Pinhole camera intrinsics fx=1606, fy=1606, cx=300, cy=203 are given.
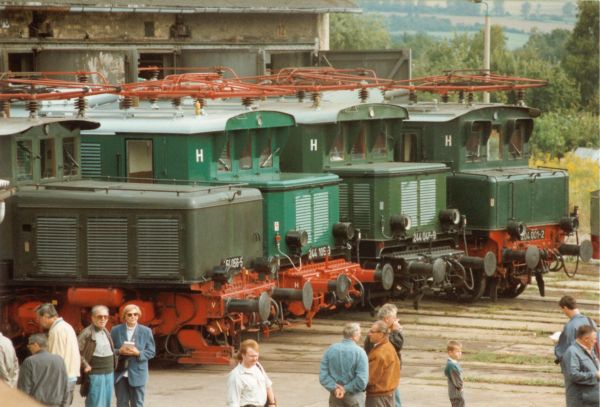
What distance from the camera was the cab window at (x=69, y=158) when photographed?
20750mm

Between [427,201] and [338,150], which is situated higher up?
[338,150]

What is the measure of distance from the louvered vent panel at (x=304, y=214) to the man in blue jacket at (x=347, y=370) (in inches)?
290

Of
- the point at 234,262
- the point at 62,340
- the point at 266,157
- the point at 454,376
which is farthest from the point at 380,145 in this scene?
the point at 62,340

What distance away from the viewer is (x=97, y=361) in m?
15.5

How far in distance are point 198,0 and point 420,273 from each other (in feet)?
40.9

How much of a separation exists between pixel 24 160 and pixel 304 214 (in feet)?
13.8

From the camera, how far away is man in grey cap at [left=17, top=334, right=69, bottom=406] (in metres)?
13.6

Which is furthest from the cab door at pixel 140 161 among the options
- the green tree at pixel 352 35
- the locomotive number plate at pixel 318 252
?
the green tree at pixel 352 35

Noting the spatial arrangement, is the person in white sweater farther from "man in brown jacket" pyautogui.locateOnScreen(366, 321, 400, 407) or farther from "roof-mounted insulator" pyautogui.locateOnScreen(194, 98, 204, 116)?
"roof-mounted insulator" pyautogui.locateOnScreen(194, 98, 204, 116)

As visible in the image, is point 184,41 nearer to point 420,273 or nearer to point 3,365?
point 420,273

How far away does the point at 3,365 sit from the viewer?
46.1 feet

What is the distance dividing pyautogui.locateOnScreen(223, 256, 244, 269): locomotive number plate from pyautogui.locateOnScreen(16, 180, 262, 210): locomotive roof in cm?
72

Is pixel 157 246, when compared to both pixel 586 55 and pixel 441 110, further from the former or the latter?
pixel 586 55

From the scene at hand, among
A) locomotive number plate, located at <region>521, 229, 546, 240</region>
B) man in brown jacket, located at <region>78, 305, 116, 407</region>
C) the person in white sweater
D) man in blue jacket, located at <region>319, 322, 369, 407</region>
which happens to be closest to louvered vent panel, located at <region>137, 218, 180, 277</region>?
man in brown jacket, located at <region>78, 305, 116, 407</region>
